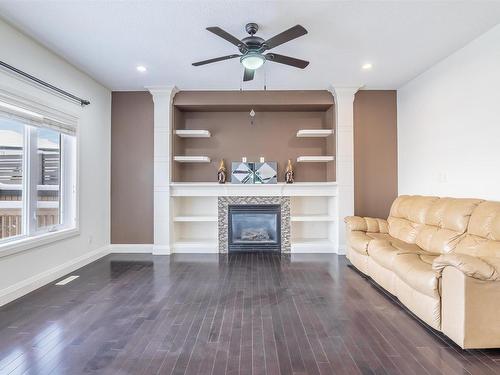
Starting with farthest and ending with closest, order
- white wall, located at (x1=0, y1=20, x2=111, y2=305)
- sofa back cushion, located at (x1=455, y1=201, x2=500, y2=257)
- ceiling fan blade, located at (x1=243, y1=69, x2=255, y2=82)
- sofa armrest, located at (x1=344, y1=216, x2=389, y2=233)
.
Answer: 1. sofa armrest, located at (x1=344, y1=216, x2=389, y2=233)
2. ceiling fan blade, located at (x1=243, y1=69, x2=255, y2=82)
3. white wall, located at (x1=0, y1=20, x2=111, y2=305)
4. sofa back cushion, located at (x1=455, y1=201, x2=500, y2=257)

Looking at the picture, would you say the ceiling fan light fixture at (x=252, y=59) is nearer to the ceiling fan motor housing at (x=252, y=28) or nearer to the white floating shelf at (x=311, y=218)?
the ceiling fan motor housing at (x=252, y=28)

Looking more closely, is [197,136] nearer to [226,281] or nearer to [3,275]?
[226,281]

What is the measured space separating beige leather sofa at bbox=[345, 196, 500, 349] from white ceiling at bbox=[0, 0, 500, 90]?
1877 millimetres

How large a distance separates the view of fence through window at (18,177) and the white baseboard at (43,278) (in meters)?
0.56

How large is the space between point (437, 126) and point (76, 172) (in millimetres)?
5242

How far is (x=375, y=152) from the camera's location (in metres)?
4.99

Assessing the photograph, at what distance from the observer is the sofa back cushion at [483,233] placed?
2449mm

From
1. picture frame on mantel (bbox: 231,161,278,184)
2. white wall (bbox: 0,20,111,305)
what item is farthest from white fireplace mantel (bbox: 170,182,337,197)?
white wall (bbox: 0,20,111,305)

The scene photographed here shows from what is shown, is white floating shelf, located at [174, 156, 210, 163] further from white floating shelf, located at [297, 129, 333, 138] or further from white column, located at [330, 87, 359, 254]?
white column, located at [330, 87, 359, 254]

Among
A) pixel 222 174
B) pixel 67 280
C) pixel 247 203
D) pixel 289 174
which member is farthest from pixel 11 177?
pixel 289 174

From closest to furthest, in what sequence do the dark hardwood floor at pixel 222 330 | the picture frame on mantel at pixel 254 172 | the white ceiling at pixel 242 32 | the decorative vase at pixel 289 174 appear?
1. the dark hardwood floor at pixel 222 330
2. the white ceiling at pixel 242 32
3. the decorative vase at pixel 289 174
4. the picture frame on mantel at pixel 254 172

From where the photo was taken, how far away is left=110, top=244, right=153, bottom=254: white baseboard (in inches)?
197

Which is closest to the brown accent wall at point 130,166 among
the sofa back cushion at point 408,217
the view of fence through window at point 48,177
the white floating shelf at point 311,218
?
the view of fence through window at point 48,177

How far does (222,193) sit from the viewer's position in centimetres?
501
